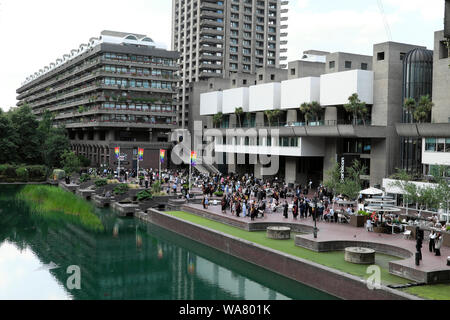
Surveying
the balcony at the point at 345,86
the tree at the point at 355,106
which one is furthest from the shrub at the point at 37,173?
the tree at the point at 355,106

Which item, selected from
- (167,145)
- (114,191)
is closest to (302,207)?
(114,191)

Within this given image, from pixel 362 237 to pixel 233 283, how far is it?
8572 millimetres

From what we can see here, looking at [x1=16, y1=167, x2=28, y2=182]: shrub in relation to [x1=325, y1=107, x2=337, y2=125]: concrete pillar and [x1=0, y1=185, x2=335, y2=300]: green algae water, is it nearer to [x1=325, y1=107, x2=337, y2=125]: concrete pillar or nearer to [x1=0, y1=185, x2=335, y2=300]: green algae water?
[x1=0, y1=185, x2=335, y2=300]: green algae water

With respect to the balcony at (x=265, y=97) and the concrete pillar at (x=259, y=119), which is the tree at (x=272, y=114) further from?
the concrete pillar at (x=259, y=119)

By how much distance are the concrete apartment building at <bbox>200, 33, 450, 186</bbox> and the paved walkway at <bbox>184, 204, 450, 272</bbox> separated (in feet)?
54.6

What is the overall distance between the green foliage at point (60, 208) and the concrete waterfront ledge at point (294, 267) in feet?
39.2

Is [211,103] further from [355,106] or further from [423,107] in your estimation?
[423,107]

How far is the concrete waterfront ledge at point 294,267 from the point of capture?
19.9 meters

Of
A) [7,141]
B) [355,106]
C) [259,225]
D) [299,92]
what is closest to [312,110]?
[299,92]

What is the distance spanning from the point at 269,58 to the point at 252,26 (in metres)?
9.04

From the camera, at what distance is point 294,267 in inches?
959

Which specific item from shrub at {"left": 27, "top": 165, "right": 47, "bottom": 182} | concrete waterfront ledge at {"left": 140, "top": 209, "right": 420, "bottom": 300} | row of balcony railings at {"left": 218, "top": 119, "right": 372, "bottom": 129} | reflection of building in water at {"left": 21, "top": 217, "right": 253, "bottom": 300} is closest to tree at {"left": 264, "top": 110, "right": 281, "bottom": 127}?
row of balcony railings at {"left": 218, "top": 119, "right": 372, "bottom": 129}

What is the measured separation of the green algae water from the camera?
23922 mm

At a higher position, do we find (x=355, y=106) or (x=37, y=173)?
(x=355, y=106)
